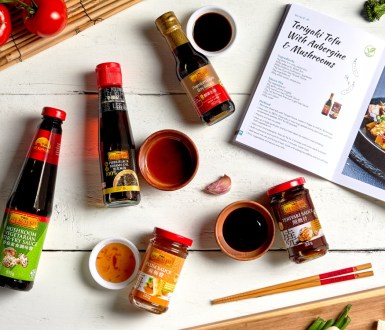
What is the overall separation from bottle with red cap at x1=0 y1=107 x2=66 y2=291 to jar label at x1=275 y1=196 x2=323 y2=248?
1.76 feet

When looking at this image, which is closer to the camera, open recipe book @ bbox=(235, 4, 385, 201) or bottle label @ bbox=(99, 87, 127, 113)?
bottle label @ bbox=(99, 87, 127, 113)

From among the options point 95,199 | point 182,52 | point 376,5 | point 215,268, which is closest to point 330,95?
point 376,5

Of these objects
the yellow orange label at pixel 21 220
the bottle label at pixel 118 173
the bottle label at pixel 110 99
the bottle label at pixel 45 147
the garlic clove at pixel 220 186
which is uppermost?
the bottle label at pixel 110 99

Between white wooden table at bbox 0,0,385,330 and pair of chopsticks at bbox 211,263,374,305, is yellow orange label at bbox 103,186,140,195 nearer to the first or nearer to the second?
white wooden table at bbox 0,0,385,330

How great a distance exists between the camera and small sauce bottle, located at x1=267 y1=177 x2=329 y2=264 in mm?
1356

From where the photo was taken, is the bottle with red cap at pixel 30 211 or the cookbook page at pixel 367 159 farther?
the cookbook page at pixel 367 159

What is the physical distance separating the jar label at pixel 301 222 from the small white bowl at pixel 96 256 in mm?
354

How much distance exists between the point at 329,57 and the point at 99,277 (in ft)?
2.50

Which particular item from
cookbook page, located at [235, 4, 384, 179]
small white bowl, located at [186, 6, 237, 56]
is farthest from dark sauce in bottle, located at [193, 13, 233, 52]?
cookbook page, located at [235, 4, 384, 179]

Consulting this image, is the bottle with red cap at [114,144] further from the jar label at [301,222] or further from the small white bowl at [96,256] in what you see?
the jar label at [301,222]

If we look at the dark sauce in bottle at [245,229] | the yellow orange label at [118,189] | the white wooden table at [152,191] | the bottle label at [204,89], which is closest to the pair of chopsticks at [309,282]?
the white wooden table at [152,191]

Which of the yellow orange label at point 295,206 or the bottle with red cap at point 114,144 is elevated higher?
the bottle with red cap at point 114,144

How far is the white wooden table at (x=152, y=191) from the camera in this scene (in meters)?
1.40

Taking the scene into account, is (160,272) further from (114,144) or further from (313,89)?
(313,89)
